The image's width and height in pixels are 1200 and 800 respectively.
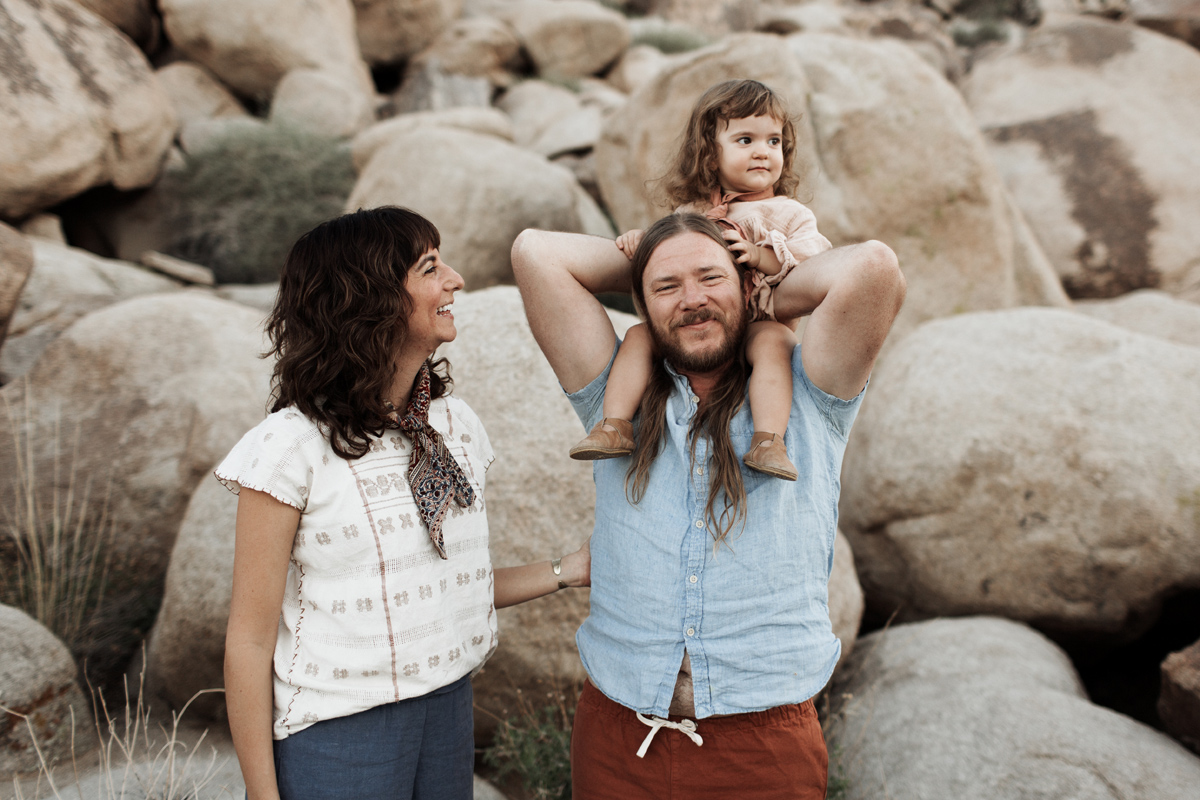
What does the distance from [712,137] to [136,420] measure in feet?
11.4

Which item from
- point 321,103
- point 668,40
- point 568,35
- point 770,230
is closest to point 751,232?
point 770,230

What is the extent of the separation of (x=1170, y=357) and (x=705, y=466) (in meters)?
3.36

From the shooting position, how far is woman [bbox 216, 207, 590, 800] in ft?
5.89

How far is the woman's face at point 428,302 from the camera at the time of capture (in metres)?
2.01

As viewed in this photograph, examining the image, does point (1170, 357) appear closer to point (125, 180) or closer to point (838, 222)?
point (838, 222)

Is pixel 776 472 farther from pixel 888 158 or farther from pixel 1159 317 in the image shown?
pixel 1159 317

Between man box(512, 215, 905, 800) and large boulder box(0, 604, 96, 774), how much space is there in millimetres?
2228

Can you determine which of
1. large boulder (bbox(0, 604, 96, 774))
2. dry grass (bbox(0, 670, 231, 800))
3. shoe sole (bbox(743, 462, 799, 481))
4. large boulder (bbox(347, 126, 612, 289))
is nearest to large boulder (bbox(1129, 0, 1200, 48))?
large boulder (bbox(347, 126, 612, 289))

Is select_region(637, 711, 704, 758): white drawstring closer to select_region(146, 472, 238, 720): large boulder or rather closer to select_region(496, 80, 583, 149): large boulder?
select_region(146, 472, 238, 720): large boulder

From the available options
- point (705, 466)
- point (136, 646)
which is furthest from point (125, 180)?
point (705, 466)

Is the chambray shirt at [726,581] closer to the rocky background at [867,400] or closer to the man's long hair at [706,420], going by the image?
the man's long hair at [706,420]

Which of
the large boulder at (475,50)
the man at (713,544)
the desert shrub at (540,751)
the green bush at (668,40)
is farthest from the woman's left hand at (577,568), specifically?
the green bush at (668,40)

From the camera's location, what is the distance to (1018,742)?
304 cm

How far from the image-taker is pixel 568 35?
1480 centimetres
